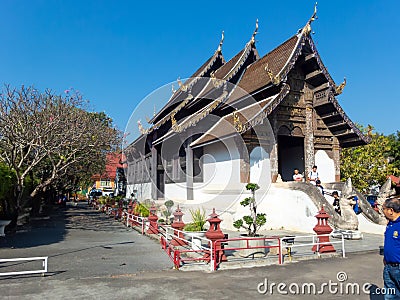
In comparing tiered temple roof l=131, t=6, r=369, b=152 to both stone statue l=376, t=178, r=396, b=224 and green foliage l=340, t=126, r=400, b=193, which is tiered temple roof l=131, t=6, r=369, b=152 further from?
green foliage l=340, t=126, r=400, b=193

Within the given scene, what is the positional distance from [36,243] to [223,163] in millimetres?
7677

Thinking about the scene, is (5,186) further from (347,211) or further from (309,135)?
(309,135)

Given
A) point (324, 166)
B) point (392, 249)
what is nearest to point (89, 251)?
point (392, 249)

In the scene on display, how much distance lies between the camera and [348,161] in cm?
2577

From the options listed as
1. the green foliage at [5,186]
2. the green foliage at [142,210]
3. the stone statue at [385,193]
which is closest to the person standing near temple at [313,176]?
the stone statue at [385,193]

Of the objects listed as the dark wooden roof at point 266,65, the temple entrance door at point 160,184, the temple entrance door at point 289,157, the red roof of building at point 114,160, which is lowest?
the temple entrance door at point 160,184

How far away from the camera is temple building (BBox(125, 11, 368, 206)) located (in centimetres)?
1431

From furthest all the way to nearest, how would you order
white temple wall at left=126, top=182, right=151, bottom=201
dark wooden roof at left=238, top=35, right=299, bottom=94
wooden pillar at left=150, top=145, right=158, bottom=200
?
white temple wall at left=126, top=182, right=151, bottom=201, wooden pillar at left=150, top=145, right=158, bottom=200, dark wooden roof at left=238, top=35, right=299, bottom=94

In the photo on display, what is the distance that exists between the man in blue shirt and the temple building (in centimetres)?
875

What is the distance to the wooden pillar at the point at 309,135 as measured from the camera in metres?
15.7

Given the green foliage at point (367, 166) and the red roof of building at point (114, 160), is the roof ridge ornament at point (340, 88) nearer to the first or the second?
the green foliage at point (367, 166)

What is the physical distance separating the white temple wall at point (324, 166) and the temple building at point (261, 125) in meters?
0.04

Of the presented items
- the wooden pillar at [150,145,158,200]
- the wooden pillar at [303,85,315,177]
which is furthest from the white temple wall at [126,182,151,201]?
the wooden pillar at [303,85,315,177]

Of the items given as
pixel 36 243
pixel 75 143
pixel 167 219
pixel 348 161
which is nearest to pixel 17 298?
pixel 36 243
